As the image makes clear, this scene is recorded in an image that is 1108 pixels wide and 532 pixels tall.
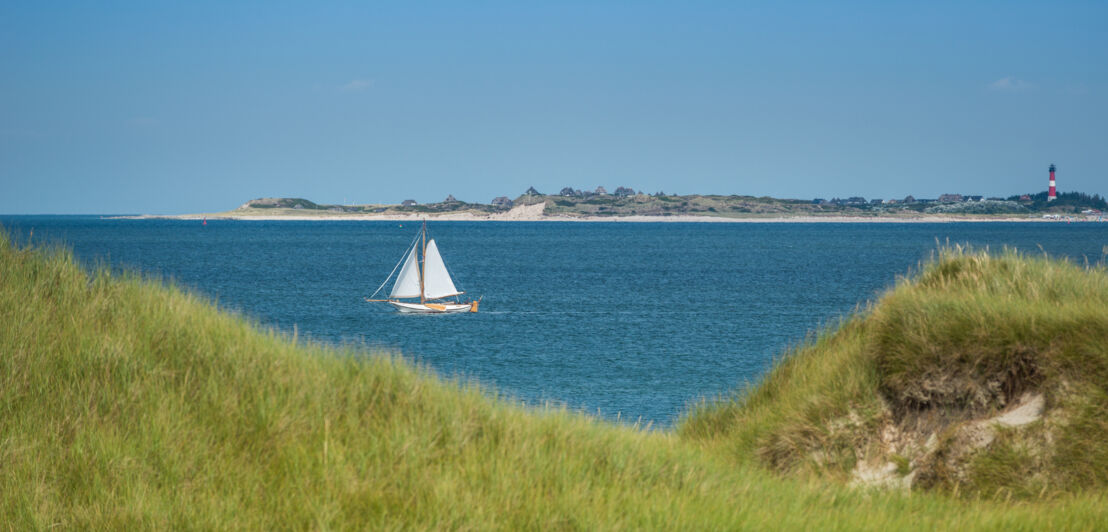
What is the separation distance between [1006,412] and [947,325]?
1.06 m

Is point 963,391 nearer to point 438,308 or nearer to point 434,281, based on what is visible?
point 438,308

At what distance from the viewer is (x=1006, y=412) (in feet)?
33.5

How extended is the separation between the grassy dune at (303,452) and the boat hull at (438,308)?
52696 mm

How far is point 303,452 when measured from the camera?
7.43 meters

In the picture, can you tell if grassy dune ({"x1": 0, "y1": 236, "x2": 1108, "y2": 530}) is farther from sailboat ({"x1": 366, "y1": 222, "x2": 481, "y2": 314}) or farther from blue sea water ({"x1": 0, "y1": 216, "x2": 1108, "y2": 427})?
sailboat ({"x1": 366, "y1": 222, "x2": 481, "y2": 314})

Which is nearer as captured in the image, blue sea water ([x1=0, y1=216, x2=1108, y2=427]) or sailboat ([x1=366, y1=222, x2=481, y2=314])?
blue sea water ([x1=0, y1=216, x2=1108, y2=427])

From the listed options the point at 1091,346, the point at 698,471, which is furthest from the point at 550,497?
the point at 1091,346

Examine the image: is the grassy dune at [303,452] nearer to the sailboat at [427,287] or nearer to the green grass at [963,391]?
the green grass at [963,391]

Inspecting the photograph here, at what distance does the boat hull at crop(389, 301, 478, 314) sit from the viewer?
62.7 metres

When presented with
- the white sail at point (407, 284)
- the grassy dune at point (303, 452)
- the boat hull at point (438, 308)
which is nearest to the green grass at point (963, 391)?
the grassy dune at point (303, 452)

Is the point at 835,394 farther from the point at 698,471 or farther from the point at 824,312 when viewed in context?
the point at 824,312

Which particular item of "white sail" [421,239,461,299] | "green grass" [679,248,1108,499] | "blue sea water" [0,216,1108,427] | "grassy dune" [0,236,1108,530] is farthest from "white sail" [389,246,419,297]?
"grassy dune" [0,236,1108,530]

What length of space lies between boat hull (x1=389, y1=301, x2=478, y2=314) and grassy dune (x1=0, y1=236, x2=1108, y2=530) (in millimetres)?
52696

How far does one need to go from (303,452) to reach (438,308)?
2199 inches
